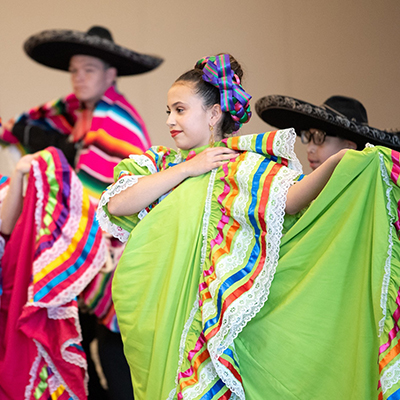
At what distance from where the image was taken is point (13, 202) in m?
2.25

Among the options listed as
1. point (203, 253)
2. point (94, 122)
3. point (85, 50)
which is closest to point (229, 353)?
point (203, 253)

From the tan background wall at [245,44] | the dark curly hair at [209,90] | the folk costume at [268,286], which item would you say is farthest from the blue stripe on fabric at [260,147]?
the tan background wall at [245,44]

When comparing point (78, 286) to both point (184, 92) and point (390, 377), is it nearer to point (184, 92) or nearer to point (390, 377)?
point (184, 92)

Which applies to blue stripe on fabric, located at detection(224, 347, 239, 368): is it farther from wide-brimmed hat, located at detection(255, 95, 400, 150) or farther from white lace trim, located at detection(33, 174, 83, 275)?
wide-brimmed hat, located at detection(255, 95, 400, 150)

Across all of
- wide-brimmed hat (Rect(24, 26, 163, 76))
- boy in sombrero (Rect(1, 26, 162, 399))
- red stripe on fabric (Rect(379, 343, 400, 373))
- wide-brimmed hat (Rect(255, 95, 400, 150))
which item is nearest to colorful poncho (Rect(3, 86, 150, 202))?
boy in sombrero (Rect(1, 26, 162, 399))

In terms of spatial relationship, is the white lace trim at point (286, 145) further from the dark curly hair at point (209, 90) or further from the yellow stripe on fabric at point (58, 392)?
the yellow stripe on fabric at point (58, 392)

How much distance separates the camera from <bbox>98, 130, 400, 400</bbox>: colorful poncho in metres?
1.30

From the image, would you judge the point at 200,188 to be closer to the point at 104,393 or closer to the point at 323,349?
the point at 323,349

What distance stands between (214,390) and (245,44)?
8.24 feet

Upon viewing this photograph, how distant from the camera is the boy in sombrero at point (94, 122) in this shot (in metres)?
2.52

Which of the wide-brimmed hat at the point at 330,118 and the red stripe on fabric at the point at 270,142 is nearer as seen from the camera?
the red stripe on fabric at the point at 270,142

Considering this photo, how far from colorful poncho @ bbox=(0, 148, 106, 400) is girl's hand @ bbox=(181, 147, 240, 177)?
2.62 feet

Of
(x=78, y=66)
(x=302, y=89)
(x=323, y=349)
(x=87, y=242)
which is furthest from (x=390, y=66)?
(x=323, y=349)

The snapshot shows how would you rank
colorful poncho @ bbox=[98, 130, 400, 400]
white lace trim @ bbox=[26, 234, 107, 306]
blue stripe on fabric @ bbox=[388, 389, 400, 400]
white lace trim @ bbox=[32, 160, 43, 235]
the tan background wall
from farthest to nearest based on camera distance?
the tan background wall
white lace trim @ bbox=[32, 160, 43, 235]
white lace trim @ bbox=[26, 234, 107, 306]
colorful poncho @ bbox=[98, 130, 400, 400]
blue stripe on fabric @ bbox=[388, 389, 400, 400]
